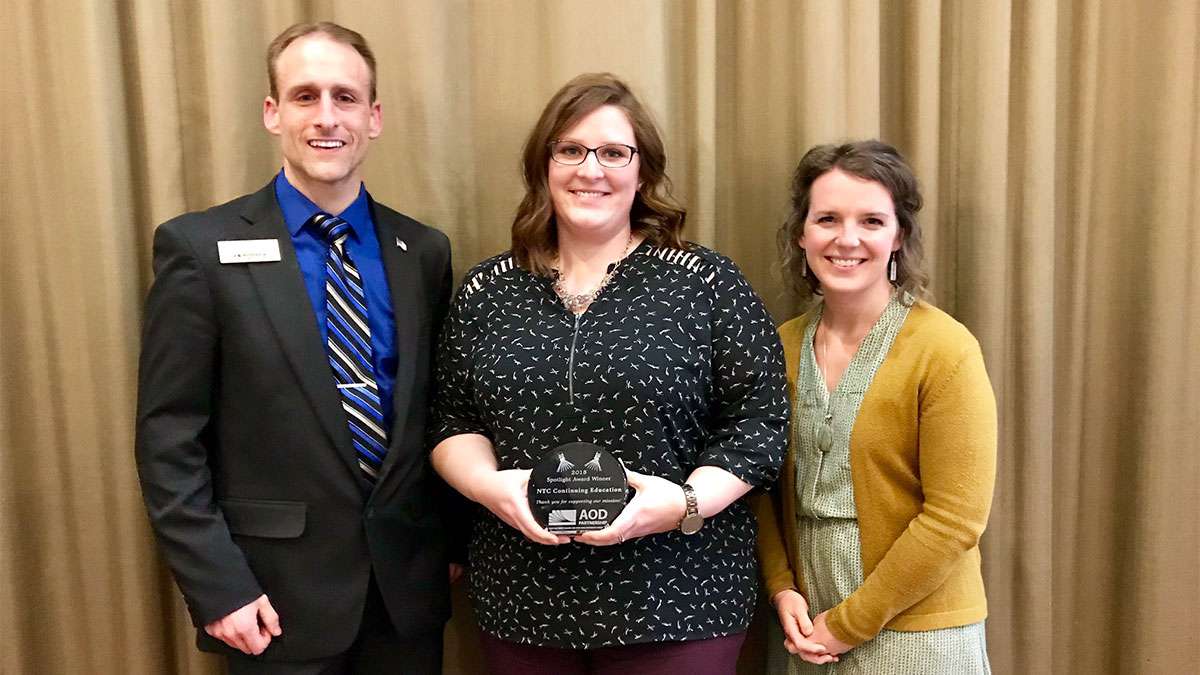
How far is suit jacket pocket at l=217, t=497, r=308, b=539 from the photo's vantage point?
1317mm

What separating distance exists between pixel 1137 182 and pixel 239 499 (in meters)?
1.92

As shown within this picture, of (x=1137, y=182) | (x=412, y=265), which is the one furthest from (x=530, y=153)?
(x=1137, y=182)

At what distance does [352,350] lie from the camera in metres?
1.36

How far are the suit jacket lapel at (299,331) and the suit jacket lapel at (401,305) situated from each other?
0.28 ft

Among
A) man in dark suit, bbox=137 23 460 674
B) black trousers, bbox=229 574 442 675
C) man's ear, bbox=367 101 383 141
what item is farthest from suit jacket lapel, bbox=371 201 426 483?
black trousers, bbox=229 574 442 675

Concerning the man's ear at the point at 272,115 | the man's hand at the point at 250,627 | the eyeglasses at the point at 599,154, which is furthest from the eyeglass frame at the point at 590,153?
the man's hand at the point at 250,627

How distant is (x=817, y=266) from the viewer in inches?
56.8

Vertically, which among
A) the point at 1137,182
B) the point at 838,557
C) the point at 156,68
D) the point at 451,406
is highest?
the point at 156,68

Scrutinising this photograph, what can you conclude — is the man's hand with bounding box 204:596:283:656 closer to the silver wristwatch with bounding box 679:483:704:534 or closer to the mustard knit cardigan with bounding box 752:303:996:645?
the silver wristwatch with bounding box 679:483:704:534

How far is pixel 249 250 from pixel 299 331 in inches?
5.9

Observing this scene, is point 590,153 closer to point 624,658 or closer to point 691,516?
point 691,516

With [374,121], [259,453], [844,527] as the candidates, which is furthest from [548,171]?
[844,527]

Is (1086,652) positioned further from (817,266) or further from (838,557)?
(817,266)

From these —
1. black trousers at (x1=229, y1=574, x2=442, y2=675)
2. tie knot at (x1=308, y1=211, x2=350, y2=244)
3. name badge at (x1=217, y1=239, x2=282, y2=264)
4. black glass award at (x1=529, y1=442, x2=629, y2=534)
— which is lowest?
black trousers at (x1=229, y1=574, x2=442, y2=675)
